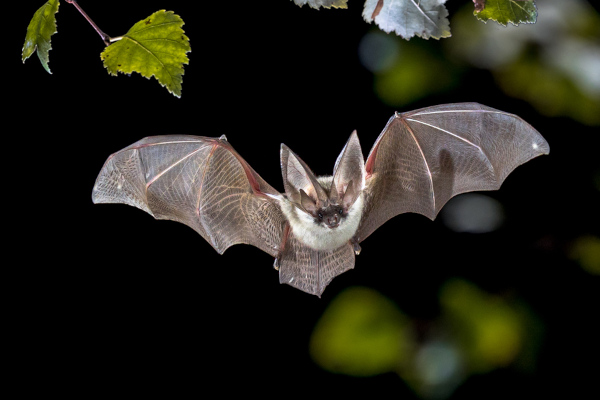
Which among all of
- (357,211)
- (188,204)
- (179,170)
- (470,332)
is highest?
(179,170)

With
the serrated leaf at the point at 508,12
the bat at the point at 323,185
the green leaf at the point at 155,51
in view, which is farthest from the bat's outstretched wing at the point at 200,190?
the serrated leaf at the point at 508,12

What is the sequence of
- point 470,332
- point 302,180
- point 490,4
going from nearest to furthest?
point 490,4
point 302,180
point 470,332

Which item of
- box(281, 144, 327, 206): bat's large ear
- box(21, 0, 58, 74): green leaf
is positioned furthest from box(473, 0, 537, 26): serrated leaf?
box(21, 0, 58, 74): green leaf

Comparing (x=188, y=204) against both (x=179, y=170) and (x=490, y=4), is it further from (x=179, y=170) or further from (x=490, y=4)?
(x=490, y=4)

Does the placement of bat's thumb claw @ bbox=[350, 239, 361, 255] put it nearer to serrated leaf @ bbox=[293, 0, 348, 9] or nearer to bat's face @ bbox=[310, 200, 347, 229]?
bat's face @ bbox=[310, 200, 347, 229]

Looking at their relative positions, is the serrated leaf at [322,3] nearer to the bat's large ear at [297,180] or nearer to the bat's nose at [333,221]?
the bat's large ear at [297,180]

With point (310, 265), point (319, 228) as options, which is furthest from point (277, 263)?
point (319, 228)

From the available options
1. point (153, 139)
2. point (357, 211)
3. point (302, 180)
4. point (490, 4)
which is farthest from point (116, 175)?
point (490, 4)
